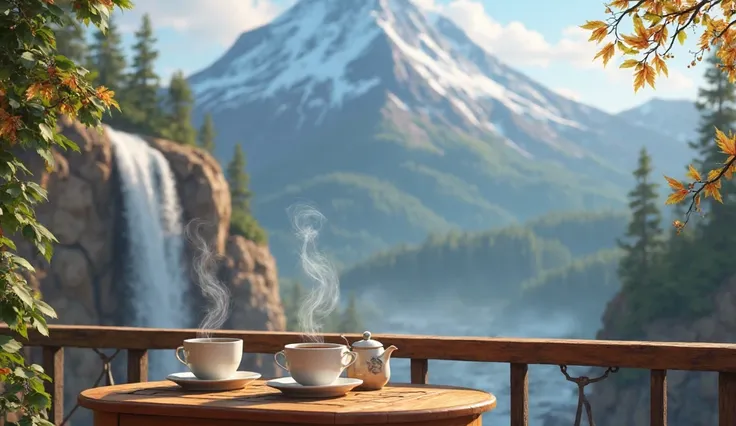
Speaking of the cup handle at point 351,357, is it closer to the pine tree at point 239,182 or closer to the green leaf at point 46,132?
the green leaf at point 46,132

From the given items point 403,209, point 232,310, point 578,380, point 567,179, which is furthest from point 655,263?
point 567,179

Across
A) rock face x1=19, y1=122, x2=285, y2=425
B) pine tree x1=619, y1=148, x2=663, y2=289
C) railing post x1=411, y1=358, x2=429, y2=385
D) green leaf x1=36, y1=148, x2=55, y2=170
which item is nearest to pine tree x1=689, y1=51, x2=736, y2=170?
pine tree x1=619, y1=148, x2=663, y2=289

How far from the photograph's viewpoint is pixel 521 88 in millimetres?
176000

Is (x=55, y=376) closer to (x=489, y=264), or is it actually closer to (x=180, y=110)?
(x=180, y=110)

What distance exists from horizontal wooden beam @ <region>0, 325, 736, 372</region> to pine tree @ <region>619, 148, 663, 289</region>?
106 feet

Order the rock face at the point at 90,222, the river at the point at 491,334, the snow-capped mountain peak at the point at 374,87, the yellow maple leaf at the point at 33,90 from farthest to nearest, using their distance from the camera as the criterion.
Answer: the snow-capped mountain peak at the point at 374,87, the river at the point at 491,334, the rock face at the point at 90,222, the yellow maple leaf at the point at 33,90

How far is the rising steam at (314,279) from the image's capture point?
2.93 metres

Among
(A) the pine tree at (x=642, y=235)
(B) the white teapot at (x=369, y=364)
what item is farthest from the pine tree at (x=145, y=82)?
(B) the white teapot at (x=369, y=364)

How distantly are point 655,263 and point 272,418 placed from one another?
35.0 metres

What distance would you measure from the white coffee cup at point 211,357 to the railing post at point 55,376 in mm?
1354

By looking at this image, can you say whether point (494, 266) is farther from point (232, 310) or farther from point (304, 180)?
point (232, 310)

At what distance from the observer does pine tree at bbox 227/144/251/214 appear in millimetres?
36812

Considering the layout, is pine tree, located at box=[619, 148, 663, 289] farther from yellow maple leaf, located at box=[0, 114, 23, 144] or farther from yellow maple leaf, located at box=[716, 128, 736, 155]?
yellow maple leaf, located at box=[716, 128, 736, 155]

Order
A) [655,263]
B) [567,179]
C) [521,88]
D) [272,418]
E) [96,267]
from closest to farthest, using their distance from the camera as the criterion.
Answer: [272,418], [96,267], [655,263], [567,179], [521,88]
